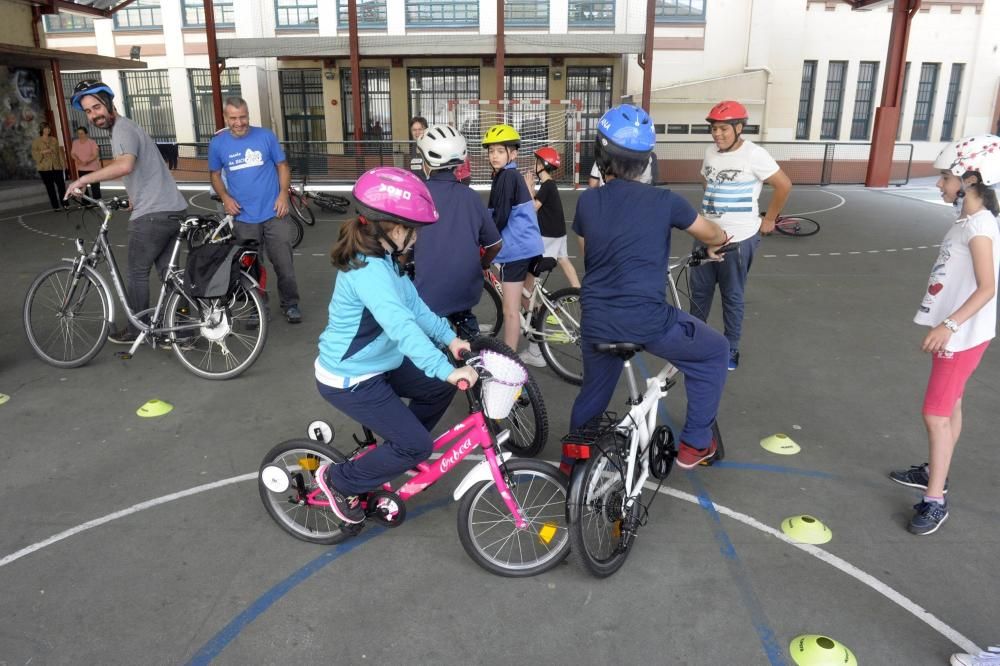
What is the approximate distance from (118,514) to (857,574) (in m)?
3.44

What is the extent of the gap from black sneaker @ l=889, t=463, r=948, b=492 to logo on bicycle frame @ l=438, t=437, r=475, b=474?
2406 millimetres

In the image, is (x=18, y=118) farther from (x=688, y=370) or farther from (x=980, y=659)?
(x=980, y=659)

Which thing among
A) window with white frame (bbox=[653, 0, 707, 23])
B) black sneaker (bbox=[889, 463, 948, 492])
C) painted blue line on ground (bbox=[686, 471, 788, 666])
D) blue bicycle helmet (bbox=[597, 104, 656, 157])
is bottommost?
painted blue line on ground (bbox=[686, 471, 788, 666])

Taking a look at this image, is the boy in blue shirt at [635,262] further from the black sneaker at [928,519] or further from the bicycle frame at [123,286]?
the bicycle frame at [123,286]

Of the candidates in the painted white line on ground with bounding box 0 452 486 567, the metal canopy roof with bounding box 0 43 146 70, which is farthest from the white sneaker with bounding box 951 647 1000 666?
the metal canopy roof with bounding box 0 43 146 70

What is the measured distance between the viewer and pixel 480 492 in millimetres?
2877

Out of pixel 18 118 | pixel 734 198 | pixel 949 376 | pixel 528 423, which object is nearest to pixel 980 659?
pixel 949 376

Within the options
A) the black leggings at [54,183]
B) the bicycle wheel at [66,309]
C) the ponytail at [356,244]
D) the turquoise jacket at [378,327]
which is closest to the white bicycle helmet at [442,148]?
the turquoise jacket at [378,327]

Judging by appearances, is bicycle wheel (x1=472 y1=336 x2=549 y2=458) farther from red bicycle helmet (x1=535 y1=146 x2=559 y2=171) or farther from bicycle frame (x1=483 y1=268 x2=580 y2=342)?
red bicycle helmet (x1=535 y1=146 x2=559 y2=171)

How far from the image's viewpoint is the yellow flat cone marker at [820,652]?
98.0 inches

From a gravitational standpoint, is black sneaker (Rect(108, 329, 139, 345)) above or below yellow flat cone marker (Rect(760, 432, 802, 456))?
above

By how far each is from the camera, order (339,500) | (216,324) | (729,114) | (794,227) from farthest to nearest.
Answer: (794,227), (216,324), (729,114), (339,500)

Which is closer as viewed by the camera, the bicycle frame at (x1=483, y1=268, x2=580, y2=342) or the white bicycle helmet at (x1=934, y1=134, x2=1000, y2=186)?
the white bicycle helmet at (x1=934, y1=134, x2=1000, y2=186)

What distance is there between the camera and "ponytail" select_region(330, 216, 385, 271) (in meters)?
2.65
